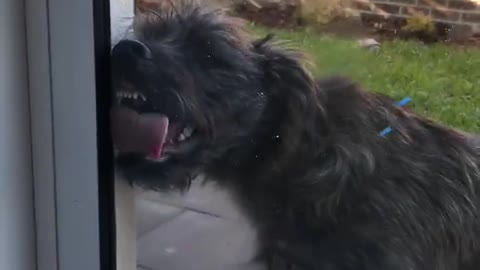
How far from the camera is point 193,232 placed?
1.44 metres

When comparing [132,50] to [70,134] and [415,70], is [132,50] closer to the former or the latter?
[70,134]

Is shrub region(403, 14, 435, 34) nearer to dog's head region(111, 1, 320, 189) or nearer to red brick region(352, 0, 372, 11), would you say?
red brick region(352, 0, 372, 11)

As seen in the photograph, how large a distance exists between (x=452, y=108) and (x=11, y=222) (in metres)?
0.62

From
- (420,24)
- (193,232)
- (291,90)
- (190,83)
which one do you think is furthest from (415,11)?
(193,232)

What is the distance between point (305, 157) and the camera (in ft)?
4.34

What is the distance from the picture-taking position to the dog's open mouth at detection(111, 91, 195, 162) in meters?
1.37

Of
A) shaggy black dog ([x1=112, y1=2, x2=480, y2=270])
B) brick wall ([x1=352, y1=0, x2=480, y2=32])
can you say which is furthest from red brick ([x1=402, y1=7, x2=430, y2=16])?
shaggy black dog ([x1=112, y1=2, x2=480, y2=270])

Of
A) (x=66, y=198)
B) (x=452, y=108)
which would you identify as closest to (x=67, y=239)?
(x=66, y=198)

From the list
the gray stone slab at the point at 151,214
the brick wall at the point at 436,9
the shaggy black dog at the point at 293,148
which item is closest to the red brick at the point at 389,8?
the brick wall at the point at 436,9

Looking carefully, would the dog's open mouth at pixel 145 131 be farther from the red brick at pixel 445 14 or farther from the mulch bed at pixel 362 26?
the red brick at pixel 445 14

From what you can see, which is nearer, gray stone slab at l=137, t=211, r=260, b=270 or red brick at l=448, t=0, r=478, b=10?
red brick at l=448, t=0, r=478, b=10

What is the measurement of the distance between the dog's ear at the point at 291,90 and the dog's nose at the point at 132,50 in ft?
0.47

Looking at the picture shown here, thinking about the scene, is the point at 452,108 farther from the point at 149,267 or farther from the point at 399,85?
the point at 149,267

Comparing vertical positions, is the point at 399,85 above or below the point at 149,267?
above
